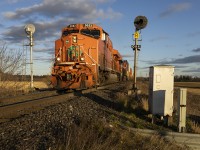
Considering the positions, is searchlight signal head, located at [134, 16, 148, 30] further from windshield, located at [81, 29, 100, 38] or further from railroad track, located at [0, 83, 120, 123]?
railroad track, located at [0, 83, 120, 123]

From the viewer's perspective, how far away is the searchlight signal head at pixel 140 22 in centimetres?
1667

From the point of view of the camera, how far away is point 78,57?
17328 mm

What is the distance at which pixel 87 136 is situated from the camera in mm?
4973

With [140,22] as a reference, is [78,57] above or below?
below

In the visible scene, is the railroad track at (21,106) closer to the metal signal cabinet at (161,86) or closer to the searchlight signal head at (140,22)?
the metal signal cabinet at (161,86)

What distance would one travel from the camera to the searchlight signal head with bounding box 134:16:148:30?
54.7 ft

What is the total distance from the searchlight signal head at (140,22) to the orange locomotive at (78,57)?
8.26ft

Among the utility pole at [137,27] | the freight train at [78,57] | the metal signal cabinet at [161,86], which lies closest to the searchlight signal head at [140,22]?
the utility pole at [137,27]

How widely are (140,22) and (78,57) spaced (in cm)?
400

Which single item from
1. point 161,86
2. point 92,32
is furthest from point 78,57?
point 161,86

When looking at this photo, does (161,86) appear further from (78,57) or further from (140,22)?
(78,57)

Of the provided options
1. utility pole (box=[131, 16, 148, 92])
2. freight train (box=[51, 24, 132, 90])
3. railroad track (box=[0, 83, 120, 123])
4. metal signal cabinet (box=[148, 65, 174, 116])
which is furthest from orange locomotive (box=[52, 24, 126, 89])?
metal signal cabinet (box=[148, 65, 174, 116])

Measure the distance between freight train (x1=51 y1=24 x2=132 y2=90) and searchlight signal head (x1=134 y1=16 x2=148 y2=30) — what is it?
2510 millimetres

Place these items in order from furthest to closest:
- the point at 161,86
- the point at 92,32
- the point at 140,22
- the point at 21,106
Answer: the point at 92,32 < the point at 140,22 < the point at 161,86 < the point at 21,106
